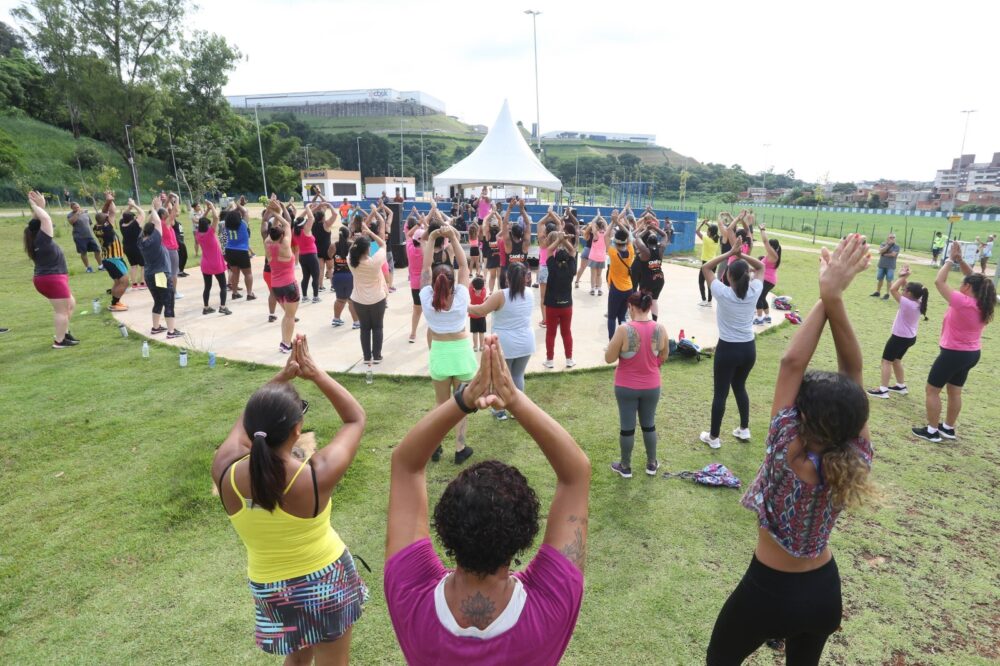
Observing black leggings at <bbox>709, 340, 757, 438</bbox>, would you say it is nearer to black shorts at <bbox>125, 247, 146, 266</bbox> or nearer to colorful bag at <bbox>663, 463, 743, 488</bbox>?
colorful bag at <bbox>663, 463, 743, 488</bbox>

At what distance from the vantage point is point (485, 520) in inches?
57.4

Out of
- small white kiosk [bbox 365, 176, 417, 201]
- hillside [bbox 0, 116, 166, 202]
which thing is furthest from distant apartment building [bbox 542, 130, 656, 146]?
hillside [bbox 0, 116, 166, 202]

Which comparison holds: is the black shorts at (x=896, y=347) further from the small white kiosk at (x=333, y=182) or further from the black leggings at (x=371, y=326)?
the small white kiosk at (x=333, y=182)

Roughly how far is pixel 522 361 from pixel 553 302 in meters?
1.84

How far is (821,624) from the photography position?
2.44 m

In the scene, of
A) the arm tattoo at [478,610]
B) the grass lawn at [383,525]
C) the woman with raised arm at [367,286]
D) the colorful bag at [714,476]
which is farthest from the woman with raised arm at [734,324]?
the arm tattoo at [478,610]

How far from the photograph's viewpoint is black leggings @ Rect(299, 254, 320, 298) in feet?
38.3

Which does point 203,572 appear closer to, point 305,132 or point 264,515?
point 264,515

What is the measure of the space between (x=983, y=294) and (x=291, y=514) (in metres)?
6.94

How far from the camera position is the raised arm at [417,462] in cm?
173

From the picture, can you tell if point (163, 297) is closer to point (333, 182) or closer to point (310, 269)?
point (310, 269)

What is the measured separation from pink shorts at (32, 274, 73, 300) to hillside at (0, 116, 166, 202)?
39188 mm

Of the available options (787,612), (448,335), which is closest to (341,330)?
(448,335)

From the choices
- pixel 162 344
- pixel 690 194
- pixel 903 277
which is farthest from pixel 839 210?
pixel 162 344
